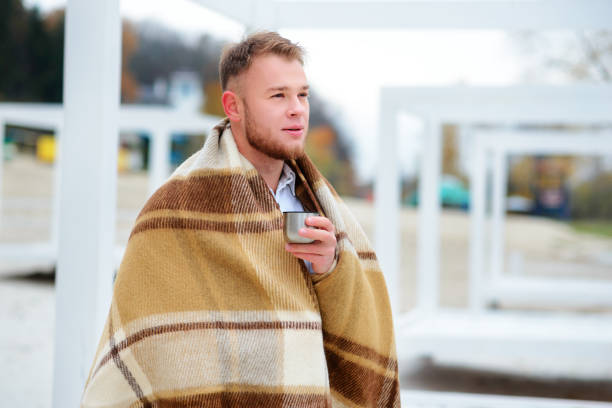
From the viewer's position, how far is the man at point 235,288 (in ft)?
6.23

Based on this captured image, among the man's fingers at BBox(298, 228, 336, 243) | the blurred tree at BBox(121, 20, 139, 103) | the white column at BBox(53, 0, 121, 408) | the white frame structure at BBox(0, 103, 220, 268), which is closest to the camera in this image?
the man's fingers at BBox(298, 228, 336, 243)

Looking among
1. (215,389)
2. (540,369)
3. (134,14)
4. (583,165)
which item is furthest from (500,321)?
(134,14)

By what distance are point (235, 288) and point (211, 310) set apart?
0.09 m

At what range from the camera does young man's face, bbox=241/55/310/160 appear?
203 centimetres

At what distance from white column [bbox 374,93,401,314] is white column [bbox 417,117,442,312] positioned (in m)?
1.24

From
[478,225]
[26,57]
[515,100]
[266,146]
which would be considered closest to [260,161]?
[266,146]

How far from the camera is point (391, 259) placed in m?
5.62

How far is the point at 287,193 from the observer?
220cm

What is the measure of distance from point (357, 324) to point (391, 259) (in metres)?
3.60

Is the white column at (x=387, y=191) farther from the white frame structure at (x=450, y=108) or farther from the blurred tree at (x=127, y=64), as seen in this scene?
the blurred tree at (x=127, y=64)

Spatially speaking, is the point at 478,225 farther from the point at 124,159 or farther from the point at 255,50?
the point at 124,159

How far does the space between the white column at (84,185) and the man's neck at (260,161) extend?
2.19 feet

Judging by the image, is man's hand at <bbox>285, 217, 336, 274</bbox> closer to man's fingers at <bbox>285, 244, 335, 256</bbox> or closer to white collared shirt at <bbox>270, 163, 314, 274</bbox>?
man's fingers at <bbox>285, 244, 335, 256</bbox>

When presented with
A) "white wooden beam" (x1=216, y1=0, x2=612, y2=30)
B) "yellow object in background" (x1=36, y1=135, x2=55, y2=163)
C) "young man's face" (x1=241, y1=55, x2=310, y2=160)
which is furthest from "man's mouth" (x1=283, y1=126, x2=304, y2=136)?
"yellow object in background" (x1=36, y1=135, x2=55, y2=163)
